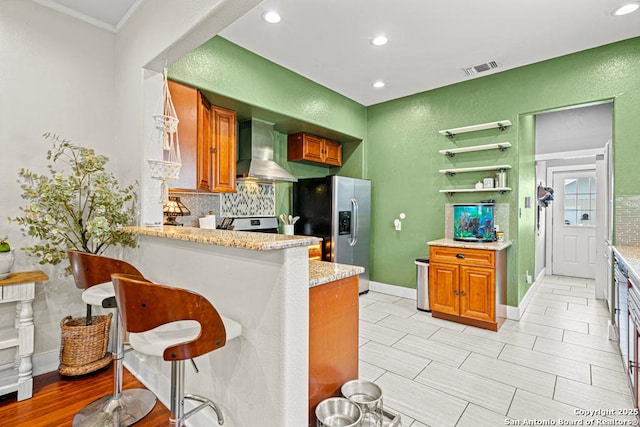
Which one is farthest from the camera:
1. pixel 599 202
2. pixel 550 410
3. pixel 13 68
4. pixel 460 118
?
pixel 599 202

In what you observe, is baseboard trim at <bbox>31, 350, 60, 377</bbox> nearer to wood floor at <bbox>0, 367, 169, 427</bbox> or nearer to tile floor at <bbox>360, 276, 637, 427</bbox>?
wood floor at <bbox>0, 367, 169, 427</bbox>

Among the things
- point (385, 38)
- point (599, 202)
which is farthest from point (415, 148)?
point (599, 202)

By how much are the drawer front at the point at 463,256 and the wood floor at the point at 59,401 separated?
2968 millimetres

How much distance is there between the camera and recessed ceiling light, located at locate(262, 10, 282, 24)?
102 inches

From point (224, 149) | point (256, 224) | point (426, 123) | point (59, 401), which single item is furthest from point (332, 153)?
point (59, 401)

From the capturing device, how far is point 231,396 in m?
1.58

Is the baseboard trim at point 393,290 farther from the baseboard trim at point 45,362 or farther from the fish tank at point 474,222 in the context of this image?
the baseboard trim at point 45,362

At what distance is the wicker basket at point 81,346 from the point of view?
2293 mm

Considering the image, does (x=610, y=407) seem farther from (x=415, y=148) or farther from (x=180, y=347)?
(x=415, y=148)

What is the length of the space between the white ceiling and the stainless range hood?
795 mm

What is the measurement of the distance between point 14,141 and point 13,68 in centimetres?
52

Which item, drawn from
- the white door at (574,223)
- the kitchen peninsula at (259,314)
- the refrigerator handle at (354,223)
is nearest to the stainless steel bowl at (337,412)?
the kitchen peninsula at (259,314)

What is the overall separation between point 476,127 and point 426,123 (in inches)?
28.3

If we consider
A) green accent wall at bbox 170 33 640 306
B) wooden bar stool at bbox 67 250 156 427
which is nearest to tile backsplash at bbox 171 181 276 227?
green accent wall at bbox 170 33 640 306
